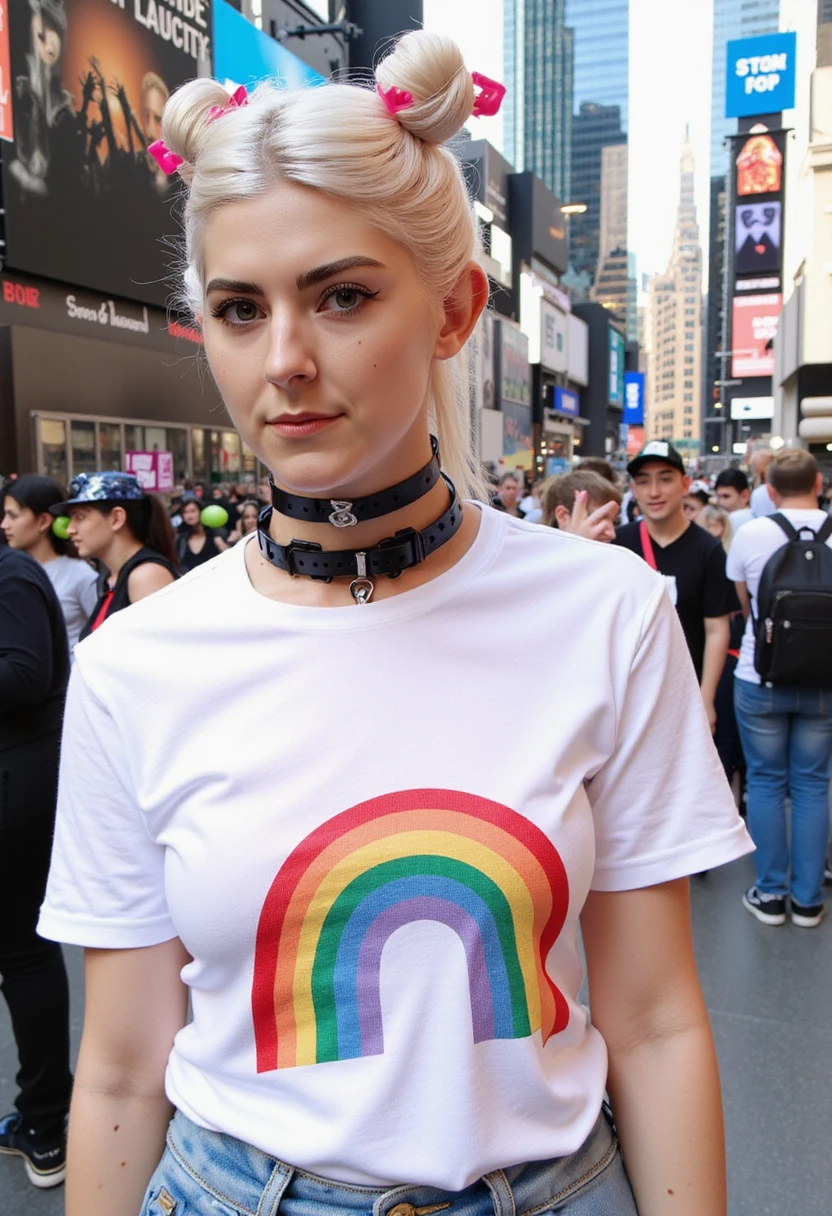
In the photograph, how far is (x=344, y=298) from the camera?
99 cm

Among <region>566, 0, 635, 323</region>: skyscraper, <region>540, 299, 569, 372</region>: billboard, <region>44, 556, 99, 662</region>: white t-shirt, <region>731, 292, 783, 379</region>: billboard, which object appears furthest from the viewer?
<region>566, 0, 635, 323</region>: skyscraper

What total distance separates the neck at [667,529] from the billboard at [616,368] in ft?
216

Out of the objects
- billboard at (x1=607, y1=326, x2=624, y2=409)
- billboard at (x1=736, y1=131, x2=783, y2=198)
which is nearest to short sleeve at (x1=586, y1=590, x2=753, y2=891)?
billboard at (x1=736, y1=131, x2=783, y2=198)

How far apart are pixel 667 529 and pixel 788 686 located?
2.77 ft

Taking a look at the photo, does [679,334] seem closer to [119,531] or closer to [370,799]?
[119,531]

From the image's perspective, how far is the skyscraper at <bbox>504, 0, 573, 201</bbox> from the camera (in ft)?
435

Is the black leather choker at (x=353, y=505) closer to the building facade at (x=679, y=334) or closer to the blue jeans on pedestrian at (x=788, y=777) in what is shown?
the blue jeans on pedestrian at (x=788, y=777)

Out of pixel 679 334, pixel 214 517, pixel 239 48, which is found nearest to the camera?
pixel 214 517

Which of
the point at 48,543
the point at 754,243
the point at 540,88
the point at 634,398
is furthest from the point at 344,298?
the point at 540,88

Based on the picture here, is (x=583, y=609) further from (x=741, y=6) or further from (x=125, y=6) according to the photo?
(x=741, y=6)

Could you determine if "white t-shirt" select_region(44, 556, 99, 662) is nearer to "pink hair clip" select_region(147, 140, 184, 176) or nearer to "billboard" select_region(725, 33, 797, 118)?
"pink hair clip" select_region(147, 140, 184, 176)

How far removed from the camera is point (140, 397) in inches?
678

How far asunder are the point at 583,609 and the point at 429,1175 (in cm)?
62

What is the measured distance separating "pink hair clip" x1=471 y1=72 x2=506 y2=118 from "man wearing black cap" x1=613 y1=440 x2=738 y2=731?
9.99 feet
